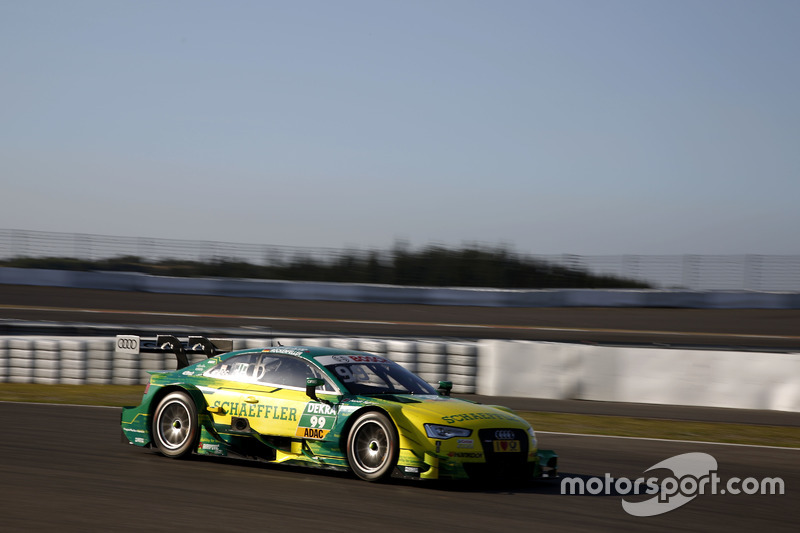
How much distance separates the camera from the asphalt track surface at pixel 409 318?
22953 millimetres

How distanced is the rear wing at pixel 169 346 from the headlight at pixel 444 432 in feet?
9.55

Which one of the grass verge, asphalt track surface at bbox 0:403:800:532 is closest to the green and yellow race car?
asphalt track surface at bbox 0:403:800:532

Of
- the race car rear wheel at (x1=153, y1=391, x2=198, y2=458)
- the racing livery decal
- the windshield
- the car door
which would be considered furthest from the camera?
the race car rear wheel at (x1=153, y1=391, x2=198, y2=458)

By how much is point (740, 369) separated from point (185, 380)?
930 centimetres

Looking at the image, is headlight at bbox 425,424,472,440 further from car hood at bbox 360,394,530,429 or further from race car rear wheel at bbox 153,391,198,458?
race car rear wheel at bbox 153,391,198,458

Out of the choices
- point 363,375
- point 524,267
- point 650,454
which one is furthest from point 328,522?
point 524,267

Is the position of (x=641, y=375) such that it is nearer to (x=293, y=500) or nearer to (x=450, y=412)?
(x=450, y=412)

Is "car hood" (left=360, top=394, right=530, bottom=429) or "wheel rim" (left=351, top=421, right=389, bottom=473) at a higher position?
"car hood" (left=360, top=394, right=530, bottom=429)

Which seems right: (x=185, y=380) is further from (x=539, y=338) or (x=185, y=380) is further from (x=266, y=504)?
(x=539, y=338)

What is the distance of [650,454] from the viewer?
9.73m

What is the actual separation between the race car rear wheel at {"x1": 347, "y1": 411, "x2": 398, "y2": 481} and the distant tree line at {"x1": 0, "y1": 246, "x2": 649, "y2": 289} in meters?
22.9

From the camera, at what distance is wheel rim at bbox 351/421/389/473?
723 centimetres

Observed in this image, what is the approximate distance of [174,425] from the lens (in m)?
8.47

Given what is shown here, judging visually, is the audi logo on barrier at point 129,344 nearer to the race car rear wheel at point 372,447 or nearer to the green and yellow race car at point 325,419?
the green and yellow race car at point 325,419
